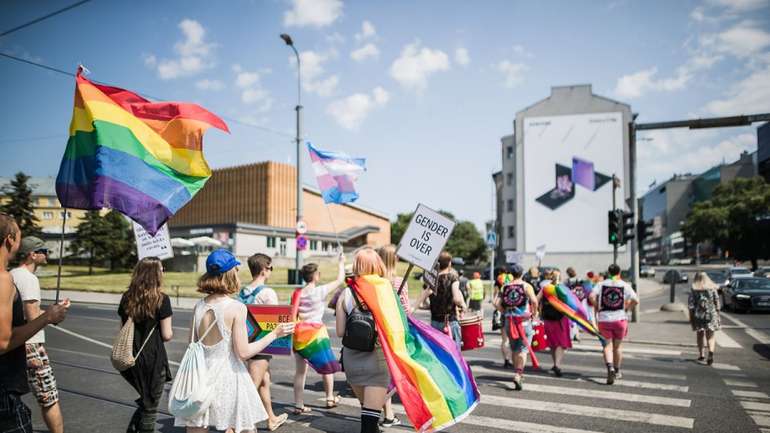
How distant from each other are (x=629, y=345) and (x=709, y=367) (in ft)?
10.0

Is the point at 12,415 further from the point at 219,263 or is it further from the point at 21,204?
the point at 21,204

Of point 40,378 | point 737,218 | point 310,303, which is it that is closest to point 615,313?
point 310,303

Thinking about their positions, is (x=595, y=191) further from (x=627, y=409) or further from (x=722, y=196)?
(x=627, y=409)

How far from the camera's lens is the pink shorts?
8.23 meters

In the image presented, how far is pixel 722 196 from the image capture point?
7212 cm

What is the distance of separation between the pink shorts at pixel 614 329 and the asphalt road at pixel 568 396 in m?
0.72

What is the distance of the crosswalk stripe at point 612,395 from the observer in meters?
6.84

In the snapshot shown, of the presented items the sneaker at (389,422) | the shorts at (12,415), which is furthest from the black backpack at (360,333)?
the shorts at (12,415)

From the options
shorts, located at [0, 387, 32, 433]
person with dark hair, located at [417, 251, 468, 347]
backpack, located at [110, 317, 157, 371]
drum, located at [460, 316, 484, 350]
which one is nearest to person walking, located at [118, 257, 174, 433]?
backpack, located at [110, 317, 157, 371]

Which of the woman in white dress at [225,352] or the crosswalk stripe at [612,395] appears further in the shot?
the crosswalk stripe at [612,395]

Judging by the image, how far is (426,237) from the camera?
19.6ft

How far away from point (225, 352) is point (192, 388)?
0.32 meters

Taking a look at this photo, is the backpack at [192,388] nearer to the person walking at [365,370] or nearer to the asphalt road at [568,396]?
the person walking at [365,370]

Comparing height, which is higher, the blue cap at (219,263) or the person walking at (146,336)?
the blue cap at (219,263)
